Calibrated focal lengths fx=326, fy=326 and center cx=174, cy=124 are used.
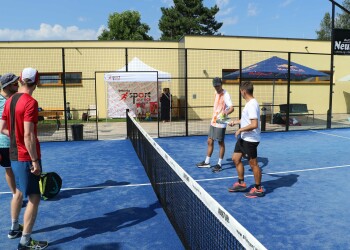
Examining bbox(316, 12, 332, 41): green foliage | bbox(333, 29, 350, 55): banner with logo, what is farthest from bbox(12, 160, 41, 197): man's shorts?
bbox(316, 12, 332, 41): green foliage

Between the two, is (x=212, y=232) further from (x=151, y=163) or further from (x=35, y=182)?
(x=151, y=163)

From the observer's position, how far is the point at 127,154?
9.38 meters

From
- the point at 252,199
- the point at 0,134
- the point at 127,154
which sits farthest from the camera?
the point at 127,154

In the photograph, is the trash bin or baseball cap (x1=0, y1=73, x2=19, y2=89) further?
the trash bin

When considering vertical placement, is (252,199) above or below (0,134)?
below

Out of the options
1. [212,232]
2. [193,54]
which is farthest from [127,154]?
[193,54]

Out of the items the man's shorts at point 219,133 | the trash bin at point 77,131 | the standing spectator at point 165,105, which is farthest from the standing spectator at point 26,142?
→ the standing spectator at point 165,105

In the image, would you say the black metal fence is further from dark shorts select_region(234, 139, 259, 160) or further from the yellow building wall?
dark shorts select_region(234, 139, 259, 160)

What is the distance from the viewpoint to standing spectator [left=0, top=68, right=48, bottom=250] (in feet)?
11.2

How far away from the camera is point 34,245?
3801 mm

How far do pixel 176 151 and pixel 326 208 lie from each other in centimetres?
527

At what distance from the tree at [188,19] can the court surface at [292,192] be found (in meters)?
33.4

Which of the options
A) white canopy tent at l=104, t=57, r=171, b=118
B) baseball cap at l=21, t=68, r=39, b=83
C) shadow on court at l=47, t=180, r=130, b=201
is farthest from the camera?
white canopy tent at l=104, t=57, r=171, b=118

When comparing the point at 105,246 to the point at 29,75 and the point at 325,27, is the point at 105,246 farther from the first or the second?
the point at 325,27
